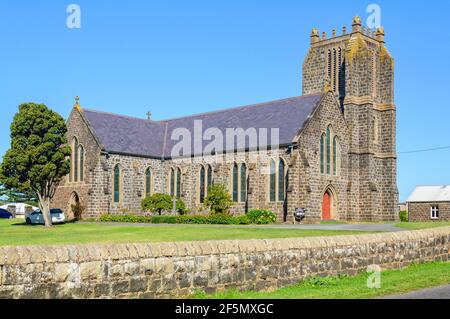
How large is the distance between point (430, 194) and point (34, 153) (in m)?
48.7

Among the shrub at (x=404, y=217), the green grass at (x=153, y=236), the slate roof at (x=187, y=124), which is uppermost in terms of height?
the slate roof at (x=187, y=124)

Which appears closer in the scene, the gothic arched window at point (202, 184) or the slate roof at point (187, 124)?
the slate roof at point (187, 124)

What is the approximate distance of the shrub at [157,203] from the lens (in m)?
53.1

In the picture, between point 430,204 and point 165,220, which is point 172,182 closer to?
point 165,220

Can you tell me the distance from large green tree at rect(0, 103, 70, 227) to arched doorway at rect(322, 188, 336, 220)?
66.9 feet

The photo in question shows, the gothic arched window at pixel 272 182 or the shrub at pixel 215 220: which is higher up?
the gothic arched window at pixel 272 182

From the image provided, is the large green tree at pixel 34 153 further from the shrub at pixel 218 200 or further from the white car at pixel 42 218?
the shrub at pixel 218 200

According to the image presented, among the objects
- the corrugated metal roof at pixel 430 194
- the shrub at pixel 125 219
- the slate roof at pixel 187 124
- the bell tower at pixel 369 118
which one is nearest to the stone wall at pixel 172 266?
the slate roof at pixel 187 124

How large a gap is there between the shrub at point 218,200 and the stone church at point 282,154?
56.9 inches

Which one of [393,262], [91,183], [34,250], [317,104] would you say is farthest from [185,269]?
[91,183]

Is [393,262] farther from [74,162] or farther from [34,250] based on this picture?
[74,162]

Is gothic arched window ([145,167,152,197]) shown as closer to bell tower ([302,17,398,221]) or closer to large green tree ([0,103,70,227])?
large green tree ([0,103,70,227])

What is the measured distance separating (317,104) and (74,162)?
880 inches

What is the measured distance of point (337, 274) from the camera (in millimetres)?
16781
